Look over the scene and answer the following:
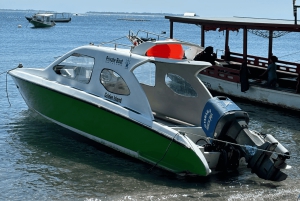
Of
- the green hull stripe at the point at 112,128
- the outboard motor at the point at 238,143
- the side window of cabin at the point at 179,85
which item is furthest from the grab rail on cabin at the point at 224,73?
the outboard motor at the point at 238,143

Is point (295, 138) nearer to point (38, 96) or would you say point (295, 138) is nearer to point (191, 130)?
point (191, 130)

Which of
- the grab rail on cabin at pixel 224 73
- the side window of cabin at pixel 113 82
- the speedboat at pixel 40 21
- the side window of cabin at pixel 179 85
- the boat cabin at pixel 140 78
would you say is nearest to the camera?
the boat cabin at pixel 140 78

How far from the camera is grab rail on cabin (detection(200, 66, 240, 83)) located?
765 inches

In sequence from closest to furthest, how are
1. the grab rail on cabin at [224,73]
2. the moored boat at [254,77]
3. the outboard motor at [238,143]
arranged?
the outboard motor at [238,143] → the moored boat at [254,77] → the grab rail on cabin at [224,73]

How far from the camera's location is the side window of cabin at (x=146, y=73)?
12961 mm

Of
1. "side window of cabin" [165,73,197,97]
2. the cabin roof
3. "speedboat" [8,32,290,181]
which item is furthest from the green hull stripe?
the cabin roof

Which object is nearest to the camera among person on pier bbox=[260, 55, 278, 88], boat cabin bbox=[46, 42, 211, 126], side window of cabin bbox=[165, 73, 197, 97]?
boat cabin bbox=[46, 42, 211, 126]

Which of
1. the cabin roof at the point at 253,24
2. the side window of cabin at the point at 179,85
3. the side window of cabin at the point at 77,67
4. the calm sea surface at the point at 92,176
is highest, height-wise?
the cabin roof at the point at 253,24

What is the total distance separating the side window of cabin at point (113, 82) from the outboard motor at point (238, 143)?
193 centimetres

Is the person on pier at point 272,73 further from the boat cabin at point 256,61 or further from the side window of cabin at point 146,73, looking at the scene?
the side window of cabin at point 146,73

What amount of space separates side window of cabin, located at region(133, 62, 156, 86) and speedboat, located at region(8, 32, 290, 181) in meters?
0.02

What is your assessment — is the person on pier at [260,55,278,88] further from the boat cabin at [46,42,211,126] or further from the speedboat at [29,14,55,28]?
the speedboat at [29,14,55,28]

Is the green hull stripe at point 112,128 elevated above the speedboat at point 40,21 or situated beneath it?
elevated above

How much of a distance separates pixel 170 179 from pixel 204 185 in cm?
69
